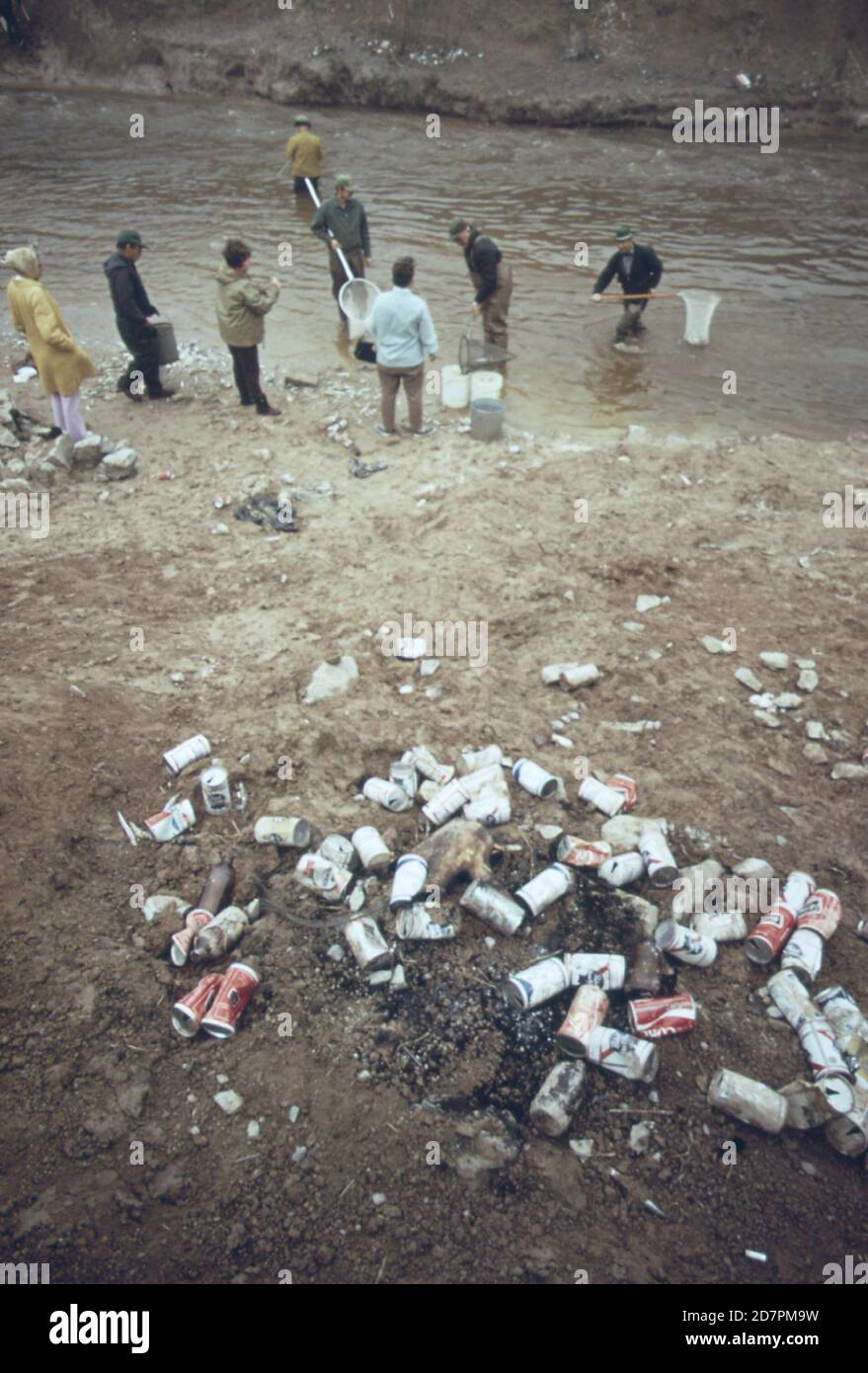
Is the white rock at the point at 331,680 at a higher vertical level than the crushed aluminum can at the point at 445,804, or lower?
higher

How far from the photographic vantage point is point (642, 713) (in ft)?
15.8

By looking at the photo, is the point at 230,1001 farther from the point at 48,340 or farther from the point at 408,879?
the point at 48,340

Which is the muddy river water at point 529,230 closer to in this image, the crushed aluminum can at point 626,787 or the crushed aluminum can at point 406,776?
the crushed aluminum can at point 626,787

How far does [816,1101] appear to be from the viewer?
3102mm

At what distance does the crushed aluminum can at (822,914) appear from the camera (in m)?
3.66

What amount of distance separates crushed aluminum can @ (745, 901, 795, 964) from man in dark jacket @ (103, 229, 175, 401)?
7550 millimetres

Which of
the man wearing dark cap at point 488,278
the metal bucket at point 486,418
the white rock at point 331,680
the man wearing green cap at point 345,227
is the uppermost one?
the man wearing green cap at point 345,227

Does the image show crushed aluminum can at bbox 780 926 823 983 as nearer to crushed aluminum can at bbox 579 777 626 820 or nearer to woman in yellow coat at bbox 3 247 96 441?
crushed aluminum can at bbox 579 777 626 820

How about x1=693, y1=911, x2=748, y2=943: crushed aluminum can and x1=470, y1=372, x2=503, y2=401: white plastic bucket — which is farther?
x1=470, y1=372, x2=503, y2=401: white plastic bucket

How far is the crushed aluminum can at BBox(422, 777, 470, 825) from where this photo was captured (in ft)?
13.5

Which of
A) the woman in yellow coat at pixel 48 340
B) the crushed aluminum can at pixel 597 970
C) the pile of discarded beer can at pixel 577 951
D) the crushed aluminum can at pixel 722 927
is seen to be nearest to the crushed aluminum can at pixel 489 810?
the pile of discarded beer can at pixel 577 951

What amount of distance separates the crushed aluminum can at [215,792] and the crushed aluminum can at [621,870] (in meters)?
1.98

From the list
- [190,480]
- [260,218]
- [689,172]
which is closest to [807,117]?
[689,172]

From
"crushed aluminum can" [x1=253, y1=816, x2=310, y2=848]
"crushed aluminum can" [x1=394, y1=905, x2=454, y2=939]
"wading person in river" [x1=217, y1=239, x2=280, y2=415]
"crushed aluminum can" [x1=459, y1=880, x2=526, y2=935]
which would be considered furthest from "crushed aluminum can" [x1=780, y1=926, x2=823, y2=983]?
"wading person in river" [x1=217, y1=239, x2=280, y2=415]
